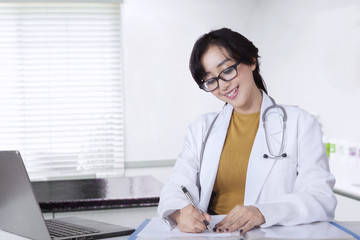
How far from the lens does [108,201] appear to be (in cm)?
199

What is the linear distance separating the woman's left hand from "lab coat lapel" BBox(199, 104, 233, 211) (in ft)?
1.33

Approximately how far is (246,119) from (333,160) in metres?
1.63

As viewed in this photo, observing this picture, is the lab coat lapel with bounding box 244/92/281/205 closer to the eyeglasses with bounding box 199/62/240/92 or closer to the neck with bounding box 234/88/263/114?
the neck with bounding box 234/88/263/114

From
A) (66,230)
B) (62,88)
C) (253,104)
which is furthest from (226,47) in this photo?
(62,88)

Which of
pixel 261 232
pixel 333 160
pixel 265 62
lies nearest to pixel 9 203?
pixel 261 232

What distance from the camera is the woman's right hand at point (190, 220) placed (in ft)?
4.51

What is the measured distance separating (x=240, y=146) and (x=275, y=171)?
19 cm

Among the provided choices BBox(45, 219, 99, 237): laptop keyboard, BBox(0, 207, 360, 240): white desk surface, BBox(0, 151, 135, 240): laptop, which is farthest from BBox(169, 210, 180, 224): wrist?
BBox(0, 207, 360, 240): white desk surface

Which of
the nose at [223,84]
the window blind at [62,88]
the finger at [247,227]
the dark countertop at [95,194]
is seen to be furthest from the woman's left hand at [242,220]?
the window blind at [62,88]

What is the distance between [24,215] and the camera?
4.54 feet

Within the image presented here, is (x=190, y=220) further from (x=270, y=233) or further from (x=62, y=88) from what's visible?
(x=62, y=88)

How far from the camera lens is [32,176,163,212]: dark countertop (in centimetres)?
198

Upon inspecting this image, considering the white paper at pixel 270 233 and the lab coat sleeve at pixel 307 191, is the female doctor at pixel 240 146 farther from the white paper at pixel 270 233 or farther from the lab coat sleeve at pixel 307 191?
the white paper at pixel 270 233

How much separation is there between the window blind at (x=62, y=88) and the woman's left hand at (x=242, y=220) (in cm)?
290
